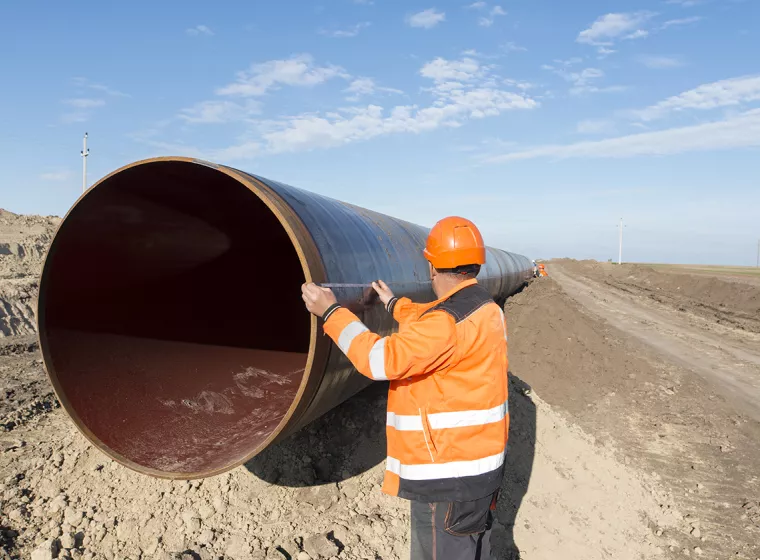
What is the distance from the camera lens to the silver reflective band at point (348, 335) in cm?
227

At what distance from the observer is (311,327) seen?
2.58 metres

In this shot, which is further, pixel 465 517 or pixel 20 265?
pixel 20 265

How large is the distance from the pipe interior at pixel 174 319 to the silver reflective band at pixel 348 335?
2.00ft

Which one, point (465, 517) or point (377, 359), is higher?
point (377, 359)

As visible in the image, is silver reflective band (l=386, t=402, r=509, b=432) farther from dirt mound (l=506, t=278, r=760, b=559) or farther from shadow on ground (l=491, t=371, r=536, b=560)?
dirt mound (l=506, t=278, r=760, b=559)

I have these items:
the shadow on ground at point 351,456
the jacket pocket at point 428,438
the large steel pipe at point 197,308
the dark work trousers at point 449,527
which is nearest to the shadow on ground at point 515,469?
the shadow on ground at point 351,456

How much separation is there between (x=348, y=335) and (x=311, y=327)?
0.37 meters

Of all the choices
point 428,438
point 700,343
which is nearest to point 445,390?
point 428,438

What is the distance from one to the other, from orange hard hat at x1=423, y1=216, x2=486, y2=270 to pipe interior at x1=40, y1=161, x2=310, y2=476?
1.21 meters

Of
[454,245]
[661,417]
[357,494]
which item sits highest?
[454,245]

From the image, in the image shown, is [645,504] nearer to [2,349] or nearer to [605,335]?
[605,335]

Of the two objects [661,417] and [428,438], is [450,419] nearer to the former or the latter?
[428,438]

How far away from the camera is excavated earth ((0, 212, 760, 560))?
3.48 metres

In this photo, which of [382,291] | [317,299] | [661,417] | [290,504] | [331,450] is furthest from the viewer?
[661,417]
